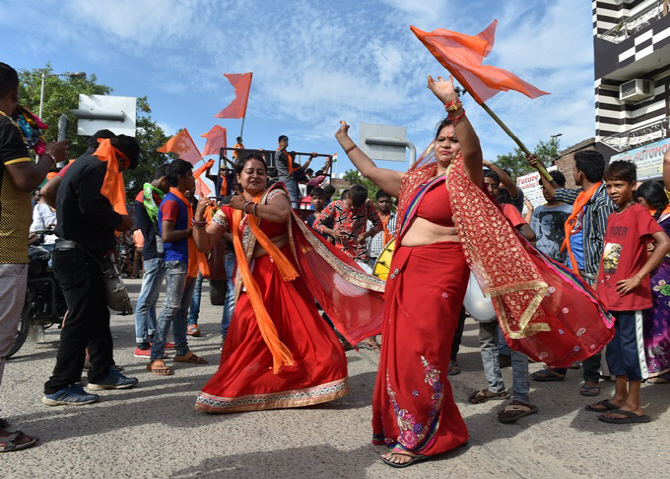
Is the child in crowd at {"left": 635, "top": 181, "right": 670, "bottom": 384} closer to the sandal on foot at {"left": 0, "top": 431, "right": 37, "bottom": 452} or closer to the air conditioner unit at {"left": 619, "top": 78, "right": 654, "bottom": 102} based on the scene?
the sandal on foot at {"left": 0, "top": 431, "right": 37, "bottom": 452}

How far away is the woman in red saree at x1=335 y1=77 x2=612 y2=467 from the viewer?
268cm

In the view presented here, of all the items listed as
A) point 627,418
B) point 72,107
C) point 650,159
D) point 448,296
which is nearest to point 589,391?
point 627,418

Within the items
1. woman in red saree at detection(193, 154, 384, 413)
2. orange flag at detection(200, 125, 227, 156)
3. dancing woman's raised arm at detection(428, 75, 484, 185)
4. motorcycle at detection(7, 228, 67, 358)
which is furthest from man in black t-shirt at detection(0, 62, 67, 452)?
orange flag at detection(200, 125, 227, 156)

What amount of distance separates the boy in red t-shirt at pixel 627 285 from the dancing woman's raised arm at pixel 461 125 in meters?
1.67

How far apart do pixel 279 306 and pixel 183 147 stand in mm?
3755

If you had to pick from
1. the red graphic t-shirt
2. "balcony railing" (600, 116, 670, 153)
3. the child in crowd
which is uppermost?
"balcony railing" (600, 116, 670, 153)

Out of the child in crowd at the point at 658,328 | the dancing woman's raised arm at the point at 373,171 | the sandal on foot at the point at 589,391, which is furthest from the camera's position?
the sandal on foot at the point at 589,391

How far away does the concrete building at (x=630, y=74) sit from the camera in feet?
49.8

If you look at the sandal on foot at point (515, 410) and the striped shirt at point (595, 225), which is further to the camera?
the striped shirt at point (595, 225)

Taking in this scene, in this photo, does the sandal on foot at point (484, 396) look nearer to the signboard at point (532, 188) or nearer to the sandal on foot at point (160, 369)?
the sandal on foot at point (160, 369)

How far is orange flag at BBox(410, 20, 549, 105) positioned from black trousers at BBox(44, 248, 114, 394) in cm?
279

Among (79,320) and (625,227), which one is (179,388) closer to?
(79,320)

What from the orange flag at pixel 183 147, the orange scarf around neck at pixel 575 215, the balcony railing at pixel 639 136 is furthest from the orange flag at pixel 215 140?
the balcony railing at pixel 639 136

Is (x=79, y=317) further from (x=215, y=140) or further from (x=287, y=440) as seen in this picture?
(x=215, y=140)
